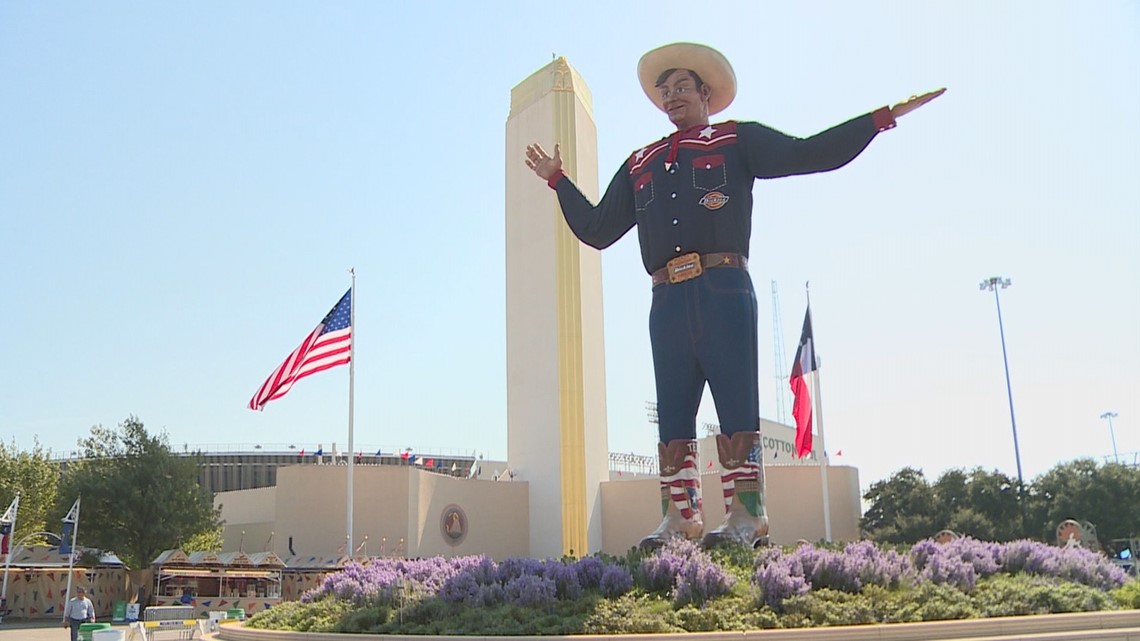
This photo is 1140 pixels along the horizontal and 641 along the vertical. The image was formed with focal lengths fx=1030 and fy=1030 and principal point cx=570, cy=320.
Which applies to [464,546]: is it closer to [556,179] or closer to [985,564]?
[556,179]

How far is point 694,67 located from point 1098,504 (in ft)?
98.3

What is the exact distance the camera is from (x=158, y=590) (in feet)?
94.5

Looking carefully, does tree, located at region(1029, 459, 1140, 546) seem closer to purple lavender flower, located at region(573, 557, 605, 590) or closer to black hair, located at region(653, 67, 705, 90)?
black hair, located at region(653, 67, 705, 90)

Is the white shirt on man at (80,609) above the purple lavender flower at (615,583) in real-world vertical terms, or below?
below

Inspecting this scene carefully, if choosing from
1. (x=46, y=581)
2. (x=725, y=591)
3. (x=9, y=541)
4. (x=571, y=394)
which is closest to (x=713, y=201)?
(x=725, y=591)

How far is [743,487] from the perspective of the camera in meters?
12.8

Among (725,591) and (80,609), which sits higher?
(725,591)

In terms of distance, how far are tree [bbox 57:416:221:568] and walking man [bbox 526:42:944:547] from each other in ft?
74.7

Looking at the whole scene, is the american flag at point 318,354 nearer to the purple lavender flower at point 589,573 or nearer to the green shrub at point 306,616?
the green shrub at point 306,616

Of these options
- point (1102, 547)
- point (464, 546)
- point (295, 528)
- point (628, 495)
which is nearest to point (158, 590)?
point (295, 528)

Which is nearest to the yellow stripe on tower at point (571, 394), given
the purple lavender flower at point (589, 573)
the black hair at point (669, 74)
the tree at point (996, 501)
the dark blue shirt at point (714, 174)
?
the tree at point (996, 501)

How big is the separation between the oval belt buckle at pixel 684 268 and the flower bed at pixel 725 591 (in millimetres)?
3517

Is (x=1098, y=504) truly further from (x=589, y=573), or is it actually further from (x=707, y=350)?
(x=589, y=573)

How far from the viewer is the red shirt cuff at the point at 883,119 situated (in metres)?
12.5
